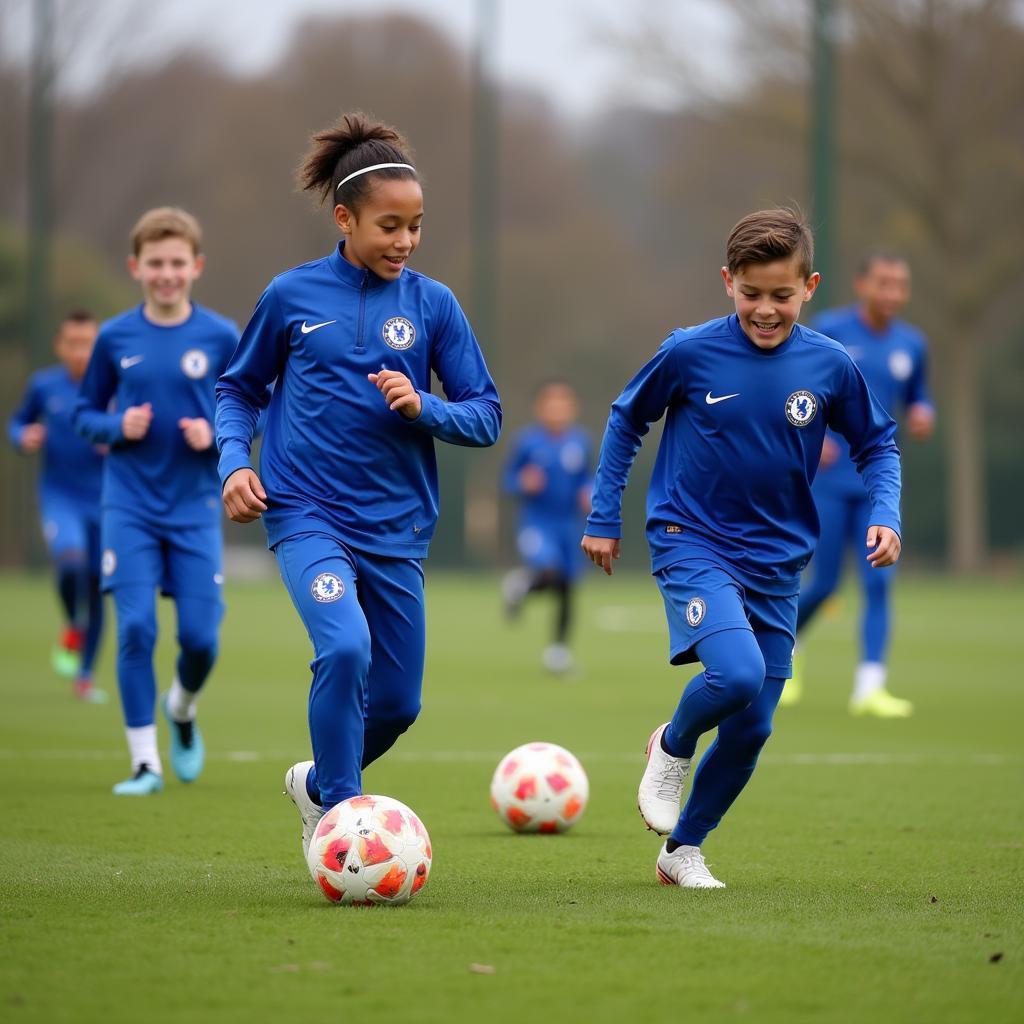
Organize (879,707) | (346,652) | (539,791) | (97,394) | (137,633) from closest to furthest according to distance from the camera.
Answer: (346,652) → (539,791) → (137,633) → (97,394) → (879,707)

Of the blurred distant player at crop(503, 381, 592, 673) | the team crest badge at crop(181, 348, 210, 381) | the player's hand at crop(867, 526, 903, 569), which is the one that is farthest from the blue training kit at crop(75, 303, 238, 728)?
the blurred distant player at crop(503, 381, 592, 673)

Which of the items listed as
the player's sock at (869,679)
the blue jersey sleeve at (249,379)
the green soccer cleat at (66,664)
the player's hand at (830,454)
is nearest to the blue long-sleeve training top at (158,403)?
the blue jersey sleeve at (249,379)

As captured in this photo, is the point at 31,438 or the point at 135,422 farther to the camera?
the point at 31,438

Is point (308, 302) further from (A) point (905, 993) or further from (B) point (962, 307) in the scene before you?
(B) point (962, 307)

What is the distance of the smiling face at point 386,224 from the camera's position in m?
5.47

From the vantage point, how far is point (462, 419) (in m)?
5.43

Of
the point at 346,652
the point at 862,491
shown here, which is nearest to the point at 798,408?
the point at 346,652

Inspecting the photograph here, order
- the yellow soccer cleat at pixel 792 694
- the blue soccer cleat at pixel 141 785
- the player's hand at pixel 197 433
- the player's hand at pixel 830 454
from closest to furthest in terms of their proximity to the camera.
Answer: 1. the blue soccer cleat at pixel 141 785
2. the player's hand at pixel 197 433
3. the player's hand at pixel 830 454
4. the yellow soccer cleat at pixel 792 694

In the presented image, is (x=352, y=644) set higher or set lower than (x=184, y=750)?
higher

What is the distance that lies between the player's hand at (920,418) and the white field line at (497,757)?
95.9 inches

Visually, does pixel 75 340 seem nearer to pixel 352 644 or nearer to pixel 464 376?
pixel 464 376

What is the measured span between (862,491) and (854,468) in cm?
20

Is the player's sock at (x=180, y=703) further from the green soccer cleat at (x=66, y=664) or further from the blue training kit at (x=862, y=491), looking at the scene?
the green soccer cleat at (x=66, y=664)

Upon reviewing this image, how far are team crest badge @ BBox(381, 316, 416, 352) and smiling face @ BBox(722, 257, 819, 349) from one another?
95cm
